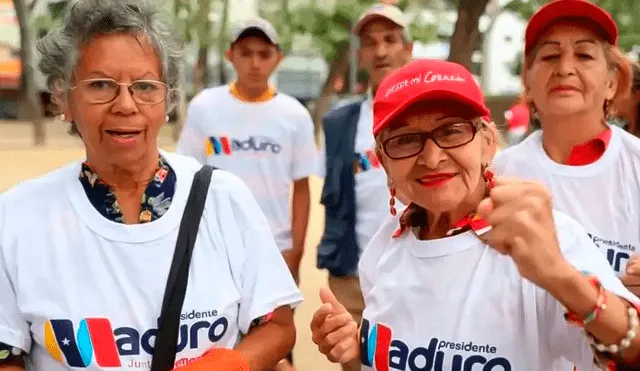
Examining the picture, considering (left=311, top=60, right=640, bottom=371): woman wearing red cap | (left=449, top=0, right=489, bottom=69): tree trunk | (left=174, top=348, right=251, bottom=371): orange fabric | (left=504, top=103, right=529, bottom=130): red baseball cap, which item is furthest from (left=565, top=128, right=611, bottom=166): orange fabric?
(left=449, top=0, right=489, bottom=69): tree trunk

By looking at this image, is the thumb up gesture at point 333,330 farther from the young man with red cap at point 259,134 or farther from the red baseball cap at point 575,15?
the young man with red cap at point 259,134

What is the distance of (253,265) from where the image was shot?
1.89 metres

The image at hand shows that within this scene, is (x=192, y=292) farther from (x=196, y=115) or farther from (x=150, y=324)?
(x=196, y=115)

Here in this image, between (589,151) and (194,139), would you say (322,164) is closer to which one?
(194,139)

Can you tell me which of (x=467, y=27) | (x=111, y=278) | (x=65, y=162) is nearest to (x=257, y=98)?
(x=111, y=278)

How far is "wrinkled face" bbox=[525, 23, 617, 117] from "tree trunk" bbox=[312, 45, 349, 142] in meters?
16.6

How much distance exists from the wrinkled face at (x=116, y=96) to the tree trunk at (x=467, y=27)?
6513 millimetres

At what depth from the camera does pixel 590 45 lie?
2275 millimetres

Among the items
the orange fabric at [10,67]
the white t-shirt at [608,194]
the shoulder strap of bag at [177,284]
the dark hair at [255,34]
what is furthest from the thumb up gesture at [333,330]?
the orange fabric at [10,67]

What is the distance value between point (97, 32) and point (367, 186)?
208 cm

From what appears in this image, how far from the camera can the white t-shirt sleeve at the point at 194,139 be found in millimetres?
4348

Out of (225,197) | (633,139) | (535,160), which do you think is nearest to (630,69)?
(633,139)

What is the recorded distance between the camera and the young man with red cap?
14.0ft

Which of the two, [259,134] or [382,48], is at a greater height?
[382,48]
